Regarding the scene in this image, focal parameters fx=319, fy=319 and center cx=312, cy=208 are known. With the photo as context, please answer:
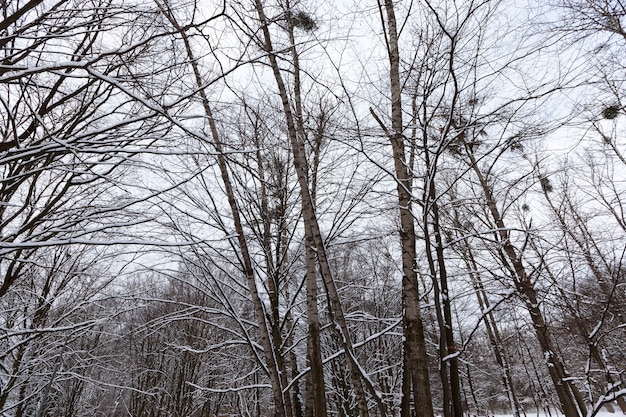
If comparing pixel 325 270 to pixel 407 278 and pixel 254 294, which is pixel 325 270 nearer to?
pixel 407 278

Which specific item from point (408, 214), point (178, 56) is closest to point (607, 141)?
point (408, 214)

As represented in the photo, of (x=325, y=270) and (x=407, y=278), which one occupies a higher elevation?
(x=325, y=270)

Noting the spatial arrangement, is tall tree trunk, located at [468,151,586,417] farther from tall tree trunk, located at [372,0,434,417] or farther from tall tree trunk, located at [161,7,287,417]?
tall tree trunk, located at [161,7,287,417]

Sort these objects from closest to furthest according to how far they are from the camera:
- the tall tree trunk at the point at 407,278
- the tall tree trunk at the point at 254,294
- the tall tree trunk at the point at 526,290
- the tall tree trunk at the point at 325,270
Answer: the tall tree trunk at the point at 407,278
the tall tree trunk at the point at 325,270
the tall tree trunk at the point at 526,290
the tall tree trunk at the point at 254,294

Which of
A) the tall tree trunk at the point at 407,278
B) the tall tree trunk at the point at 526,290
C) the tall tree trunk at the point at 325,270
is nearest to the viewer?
the tall tree trunk at the point at 407,278

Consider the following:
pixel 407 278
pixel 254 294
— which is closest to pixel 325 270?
pixel 407 278

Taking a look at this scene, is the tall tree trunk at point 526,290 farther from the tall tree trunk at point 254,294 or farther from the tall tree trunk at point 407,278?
the tall tree trunk at point 254,294

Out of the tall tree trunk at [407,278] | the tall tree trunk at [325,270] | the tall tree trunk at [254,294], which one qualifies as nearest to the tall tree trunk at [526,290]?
the tall tree trunk at [407,278]

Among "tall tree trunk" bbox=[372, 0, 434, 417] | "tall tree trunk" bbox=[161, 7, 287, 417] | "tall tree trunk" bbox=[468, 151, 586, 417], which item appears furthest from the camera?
"tall tree trunk" bbox=[161, 7, 287, 417]

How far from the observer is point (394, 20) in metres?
3.69

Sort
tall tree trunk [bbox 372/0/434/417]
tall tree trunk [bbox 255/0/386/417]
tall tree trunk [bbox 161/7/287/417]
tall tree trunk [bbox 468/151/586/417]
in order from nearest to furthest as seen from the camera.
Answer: tall tree trunk [bbox 372/0/434/417], tall tree trunk [bbox 255/0/386/417], tall tree trunk [bbox 468/151/586/417], tall tree trunk [bbox 161/7/287/417]

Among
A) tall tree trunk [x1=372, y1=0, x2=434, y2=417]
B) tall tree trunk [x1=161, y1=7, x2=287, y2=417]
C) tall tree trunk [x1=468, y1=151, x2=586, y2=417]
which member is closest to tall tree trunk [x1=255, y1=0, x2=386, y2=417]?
tall tree trunk [x1=372, y1=0, x2=434, y2=417]

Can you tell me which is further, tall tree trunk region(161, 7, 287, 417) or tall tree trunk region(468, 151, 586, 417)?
tall tree trunk region(161, 7, 287, 417)

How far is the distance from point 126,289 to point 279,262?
93.9 inches
